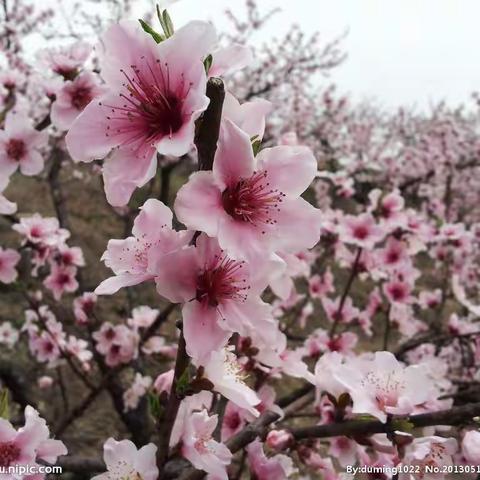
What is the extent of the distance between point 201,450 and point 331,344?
4.99 ft

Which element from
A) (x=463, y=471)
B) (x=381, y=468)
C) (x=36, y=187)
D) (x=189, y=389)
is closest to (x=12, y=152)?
(x=189, y=389)

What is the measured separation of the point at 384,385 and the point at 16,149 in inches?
57.4

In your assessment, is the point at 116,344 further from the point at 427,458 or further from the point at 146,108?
the point at 146,108

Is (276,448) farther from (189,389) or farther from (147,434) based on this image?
(147,434)

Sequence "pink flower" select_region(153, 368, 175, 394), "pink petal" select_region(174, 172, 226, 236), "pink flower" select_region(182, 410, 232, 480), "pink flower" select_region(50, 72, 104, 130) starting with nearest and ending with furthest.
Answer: "pink petal" select_region(174, 172, 226, 236) → "pink flower" select_region(182, 410, 232, 480) → "pink flower" select_region(153, 368, 175, 394) → "pink flower" select_region(50, 72, 104, 130)

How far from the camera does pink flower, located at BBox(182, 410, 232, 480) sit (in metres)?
1.02

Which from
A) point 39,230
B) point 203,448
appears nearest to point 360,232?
point 39,230

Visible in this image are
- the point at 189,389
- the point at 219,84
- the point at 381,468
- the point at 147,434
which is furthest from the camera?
the point at 147,434

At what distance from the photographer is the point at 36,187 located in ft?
34.0

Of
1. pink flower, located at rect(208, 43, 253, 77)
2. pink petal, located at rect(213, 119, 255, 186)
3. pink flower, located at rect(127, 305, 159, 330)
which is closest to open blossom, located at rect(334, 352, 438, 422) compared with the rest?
pink petal, located at rect(213, 119, 255, 186)

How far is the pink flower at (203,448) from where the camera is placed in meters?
1.02

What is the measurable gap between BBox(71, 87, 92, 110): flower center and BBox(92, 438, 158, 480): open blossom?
1.12 m

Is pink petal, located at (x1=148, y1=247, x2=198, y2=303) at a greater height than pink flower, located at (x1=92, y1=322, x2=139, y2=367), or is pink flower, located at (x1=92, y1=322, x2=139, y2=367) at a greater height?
pink flower, located at (x1=92, y1=322, x2=139, y2=367)

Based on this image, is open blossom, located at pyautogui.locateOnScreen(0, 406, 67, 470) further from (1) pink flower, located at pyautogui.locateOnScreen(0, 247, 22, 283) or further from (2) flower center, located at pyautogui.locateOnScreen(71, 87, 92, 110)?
(1) pink flower, located at pyautogui.locateOnScreen(0, 247, 22, 283)
